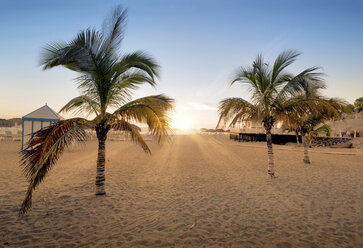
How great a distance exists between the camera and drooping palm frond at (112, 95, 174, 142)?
5.96 meters

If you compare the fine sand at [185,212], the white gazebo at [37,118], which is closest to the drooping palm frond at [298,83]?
the fine sand at [185,212]

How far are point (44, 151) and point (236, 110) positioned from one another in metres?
7.89

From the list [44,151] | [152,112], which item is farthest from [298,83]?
[44,151]

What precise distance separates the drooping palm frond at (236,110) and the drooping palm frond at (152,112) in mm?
3833

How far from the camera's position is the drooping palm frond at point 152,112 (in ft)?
19.5

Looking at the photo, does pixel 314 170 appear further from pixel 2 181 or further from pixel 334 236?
pixel 2 181

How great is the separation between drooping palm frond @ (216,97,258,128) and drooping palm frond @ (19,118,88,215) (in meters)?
6.53

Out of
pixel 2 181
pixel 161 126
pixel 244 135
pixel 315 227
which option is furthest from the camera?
pixel 244 135

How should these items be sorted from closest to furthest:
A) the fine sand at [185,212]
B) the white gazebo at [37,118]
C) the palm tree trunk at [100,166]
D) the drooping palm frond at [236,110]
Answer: the fine sand at [185,212] < the palm tree trunk at [100,166] < the drooping palm frond at [236,110] < the white gazebo at [37,118]

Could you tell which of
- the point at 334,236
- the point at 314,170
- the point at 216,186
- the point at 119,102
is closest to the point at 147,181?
the point at 216,186

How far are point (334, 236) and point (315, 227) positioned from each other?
1.32 ft

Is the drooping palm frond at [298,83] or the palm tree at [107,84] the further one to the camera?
the drooping palm frond at [298,83]

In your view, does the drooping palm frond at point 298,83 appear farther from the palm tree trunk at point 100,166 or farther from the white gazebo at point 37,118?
the white gazebo at point 37,118

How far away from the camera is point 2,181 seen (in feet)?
24.4
